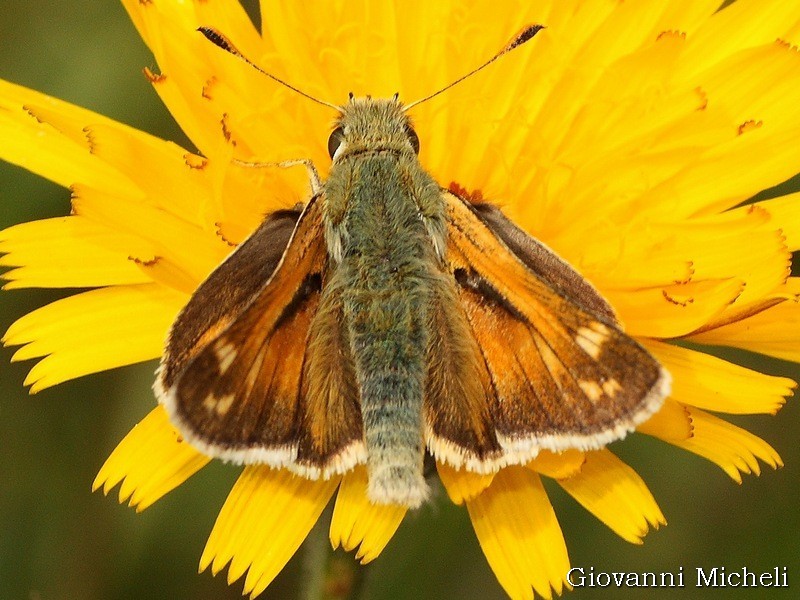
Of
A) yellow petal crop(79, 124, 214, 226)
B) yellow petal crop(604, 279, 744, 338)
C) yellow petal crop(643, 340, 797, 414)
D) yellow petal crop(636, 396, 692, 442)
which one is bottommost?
yellow petal crop(636, 396, 692, 442)

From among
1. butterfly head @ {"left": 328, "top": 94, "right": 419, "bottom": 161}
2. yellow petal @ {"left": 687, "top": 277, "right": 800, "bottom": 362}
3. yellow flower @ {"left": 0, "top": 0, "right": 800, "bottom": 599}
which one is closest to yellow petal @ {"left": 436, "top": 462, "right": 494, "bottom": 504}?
yellow flower @ {"left": 0, "top": 0, "right": 800, "bottom": 599}

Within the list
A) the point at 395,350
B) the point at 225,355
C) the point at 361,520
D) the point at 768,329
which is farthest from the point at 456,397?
the point at 768,329

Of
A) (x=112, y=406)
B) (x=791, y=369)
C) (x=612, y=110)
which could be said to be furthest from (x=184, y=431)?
(x=791, y=369)

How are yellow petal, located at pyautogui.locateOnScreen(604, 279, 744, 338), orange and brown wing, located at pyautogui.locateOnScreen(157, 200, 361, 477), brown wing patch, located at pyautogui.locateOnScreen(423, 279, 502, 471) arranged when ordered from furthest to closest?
yellow petal, located at pyautogui.locateOnScreen(604, 279, 744, 338)
brown wing patch, located at pyautogui.locateOnScreen(423, 279, 502, 471)
orange and brown wing, located at pyautogui.locateOnScreen(157, 200, 361, 477)

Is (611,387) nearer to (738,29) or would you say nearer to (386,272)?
(386,272)

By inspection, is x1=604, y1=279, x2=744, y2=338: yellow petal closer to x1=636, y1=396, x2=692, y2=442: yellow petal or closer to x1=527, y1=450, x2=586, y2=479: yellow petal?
x1=636, y1=396, x2=692, y2=442: yellow petal

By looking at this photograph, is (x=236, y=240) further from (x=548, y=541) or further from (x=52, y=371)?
(x=548, y=541)

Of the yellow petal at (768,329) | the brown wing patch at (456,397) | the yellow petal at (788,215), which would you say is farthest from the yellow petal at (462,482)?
the yellow petal at (788,215)

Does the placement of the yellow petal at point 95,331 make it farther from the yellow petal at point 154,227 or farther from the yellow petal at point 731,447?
the yellow petal at point 731,447
